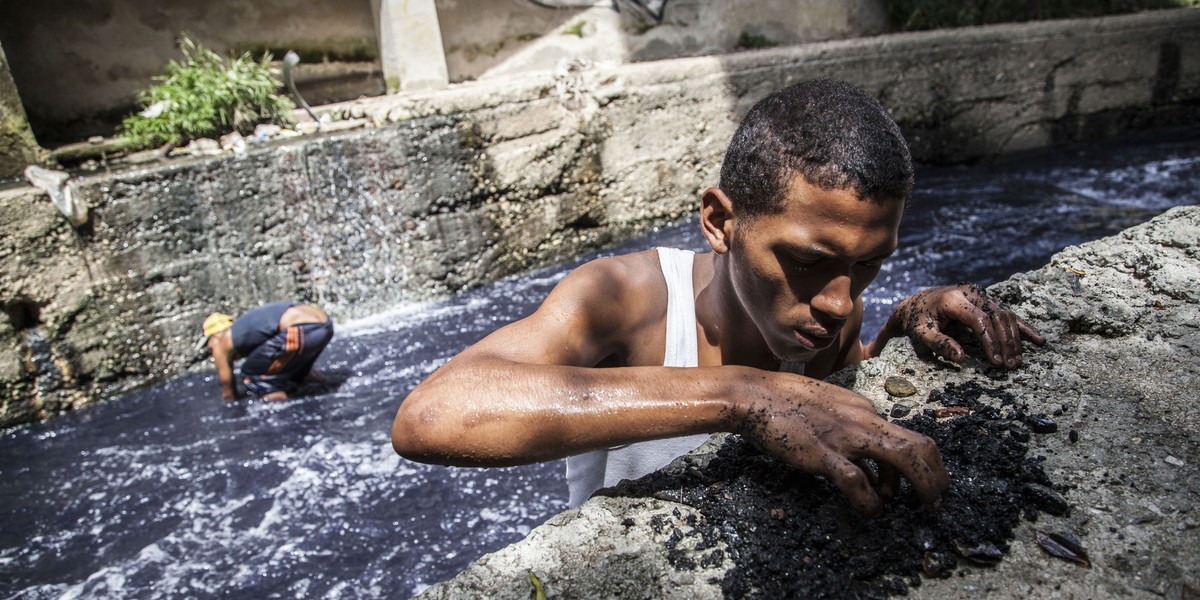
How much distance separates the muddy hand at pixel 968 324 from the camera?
57.9 inches

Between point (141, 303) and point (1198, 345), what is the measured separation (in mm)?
5273

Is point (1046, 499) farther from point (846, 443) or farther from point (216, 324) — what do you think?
point (216, 324)

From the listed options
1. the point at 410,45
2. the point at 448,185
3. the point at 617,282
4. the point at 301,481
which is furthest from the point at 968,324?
the point at 410,45

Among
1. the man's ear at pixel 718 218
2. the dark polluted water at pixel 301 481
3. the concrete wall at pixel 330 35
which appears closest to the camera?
the man's ear at pixel 718 218

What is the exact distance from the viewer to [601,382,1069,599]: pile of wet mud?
105cm

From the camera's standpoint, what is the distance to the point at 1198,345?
4.75ft

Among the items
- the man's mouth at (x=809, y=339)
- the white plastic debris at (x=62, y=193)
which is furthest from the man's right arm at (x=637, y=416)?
the white plastic debris at (x=62, y=193)

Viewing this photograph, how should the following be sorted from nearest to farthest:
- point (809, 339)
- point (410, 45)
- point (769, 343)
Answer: point (809, 339) < point (769, 343) < point (410, 45)

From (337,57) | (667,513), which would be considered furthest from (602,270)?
(337,57)

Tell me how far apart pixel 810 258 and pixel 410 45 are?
5.91 m

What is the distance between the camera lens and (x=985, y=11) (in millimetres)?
8867

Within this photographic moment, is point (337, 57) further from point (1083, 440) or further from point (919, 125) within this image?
point (1083, 440)

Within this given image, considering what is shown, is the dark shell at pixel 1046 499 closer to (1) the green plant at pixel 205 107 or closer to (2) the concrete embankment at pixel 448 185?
(2) the concrete embankment at pixel 448 185

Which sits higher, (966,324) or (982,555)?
(966,324)
